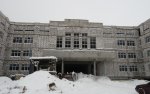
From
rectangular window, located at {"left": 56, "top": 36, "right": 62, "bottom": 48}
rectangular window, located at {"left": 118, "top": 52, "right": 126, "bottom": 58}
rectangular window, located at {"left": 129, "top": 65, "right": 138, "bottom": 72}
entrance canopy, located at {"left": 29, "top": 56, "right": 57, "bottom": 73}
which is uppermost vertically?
rectangular window, located at {"left": 56, "top": 36, "right": 62, "bottom": 48}

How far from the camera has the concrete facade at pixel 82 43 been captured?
34.8 m

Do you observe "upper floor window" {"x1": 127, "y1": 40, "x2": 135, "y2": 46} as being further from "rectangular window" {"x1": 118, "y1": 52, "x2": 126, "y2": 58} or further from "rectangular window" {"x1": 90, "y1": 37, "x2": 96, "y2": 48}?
"rectangular window" {"x1": 90, "y1": 37, "x2": 96, "y2": 48}

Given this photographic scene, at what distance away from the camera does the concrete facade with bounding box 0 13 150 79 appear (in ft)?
114

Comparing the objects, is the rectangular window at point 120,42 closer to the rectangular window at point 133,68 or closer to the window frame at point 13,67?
the rectangular window at point 133,68

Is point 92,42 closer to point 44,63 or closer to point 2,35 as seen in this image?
point 44,63

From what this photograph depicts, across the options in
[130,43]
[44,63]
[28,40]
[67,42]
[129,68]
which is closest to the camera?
[44,63]

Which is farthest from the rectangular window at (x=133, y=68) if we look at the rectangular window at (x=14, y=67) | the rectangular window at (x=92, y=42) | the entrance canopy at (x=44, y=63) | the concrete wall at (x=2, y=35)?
the concrete wall at (x=2, y=35)

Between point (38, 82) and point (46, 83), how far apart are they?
0.85 meters

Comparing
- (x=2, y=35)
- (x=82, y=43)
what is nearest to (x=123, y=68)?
(x=82, y=43)

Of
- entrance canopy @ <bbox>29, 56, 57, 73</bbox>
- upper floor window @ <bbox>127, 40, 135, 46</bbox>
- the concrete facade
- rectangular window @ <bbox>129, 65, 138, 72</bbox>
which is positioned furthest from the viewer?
upper floor window @ <bbox>127, 40, 135, 46</bbox>

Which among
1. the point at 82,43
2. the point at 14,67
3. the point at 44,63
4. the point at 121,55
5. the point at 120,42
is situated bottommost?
the point at 14,67

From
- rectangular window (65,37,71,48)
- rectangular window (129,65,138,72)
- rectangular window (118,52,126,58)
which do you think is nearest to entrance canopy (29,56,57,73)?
rectangular window (65,37,71,48)

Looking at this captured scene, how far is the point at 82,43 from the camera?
36719mm

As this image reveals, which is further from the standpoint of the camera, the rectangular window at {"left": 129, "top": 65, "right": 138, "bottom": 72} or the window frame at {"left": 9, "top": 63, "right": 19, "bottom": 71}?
the rectangular window at {"left": 129, "top": 65, "right": 138, "bottom": 72}
